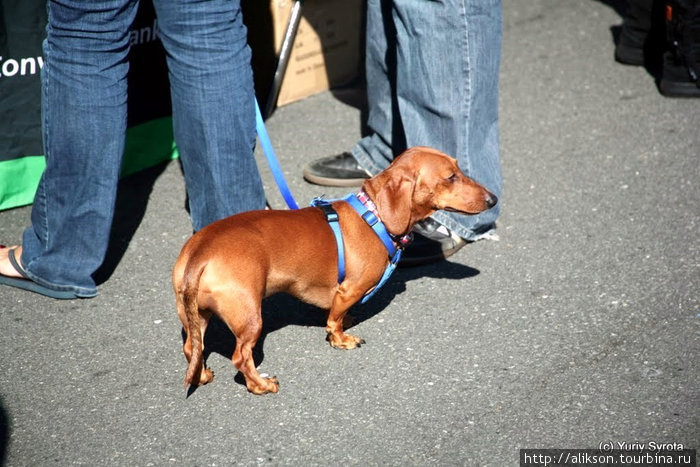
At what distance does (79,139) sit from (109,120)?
0.13 m

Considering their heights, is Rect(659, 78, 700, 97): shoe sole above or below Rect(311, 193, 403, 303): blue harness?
below

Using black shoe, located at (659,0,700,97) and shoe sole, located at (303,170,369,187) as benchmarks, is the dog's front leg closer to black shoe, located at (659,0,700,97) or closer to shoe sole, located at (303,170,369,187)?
shoe sole, located at (303,170,369,187)

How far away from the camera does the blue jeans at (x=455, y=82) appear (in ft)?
11.4

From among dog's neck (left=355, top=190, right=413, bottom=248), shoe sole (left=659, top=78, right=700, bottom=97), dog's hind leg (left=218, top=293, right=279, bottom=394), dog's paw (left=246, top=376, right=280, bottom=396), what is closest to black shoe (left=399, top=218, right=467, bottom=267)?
dog's neck (left=355, top=190, right=413, bottom=248)

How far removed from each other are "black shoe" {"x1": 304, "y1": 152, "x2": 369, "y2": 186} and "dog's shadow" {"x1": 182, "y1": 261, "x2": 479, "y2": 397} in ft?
2.61

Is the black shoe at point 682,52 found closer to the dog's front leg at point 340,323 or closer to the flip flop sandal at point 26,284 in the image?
the dog's front leg at point 340,323

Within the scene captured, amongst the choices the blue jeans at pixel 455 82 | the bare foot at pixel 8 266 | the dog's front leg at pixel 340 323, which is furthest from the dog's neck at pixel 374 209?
the bare foot at pixel 8 266

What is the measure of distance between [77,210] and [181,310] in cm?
86

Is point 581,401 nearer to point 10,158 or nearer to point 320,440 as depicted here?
point 320,440

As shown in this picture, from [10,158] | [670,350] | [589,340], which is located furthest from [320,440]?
[10,158]

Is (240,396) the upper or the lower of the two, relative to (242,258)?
lower

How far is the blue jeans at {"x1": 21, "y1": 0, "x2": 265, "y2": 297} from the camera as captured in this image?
3.08 metres

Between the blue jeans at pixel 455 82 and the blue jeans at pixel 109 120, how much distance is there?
0.74 meters

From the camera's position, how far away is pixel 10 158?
3.96 m
